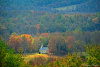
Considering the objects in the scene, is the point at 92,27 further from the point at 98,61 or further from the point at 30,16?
the point at 98,61

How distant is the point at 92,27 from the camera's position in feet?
468

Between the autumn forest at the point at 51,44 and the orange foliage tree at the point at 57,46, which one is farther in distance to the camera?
the orange foliage tree at the point at 57,46

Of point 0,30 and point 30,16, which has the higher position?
point 30,16

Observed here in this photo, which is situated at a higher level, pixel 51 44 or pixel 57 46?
pixel 51 44

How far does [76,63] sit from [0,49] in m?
11.9

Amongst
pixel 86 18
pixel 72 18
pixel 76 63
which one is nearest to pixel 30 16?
pixel 72 18

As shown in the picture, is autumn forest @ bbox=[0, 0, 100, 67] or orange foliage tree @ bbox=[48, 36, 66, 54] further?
orange foliage tree @ bbox=[48, 36, 66, 54]

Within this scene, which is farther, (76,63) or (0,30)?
(0,30)

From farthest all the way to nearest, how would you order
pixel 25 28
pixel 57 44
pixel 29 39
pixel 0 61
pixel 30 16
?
pixel 30 16, pixel 25 28, pixel 29 39, pixel 57 44, pixel 0 61

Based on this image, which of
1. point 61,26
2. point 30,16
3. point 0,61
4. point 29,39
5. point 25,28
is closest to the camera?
point 0,61

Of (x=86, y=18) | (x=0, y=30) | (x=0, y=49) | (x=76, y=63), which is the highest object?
(x=86, y=18)

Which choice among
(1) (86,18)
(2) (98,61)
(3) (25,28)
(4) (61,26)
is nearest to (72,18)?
(1) (86,18)

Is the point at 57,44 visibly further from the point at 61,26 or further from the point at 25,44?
the point at 61,26

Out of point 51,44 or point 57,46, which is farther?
point 57,46
